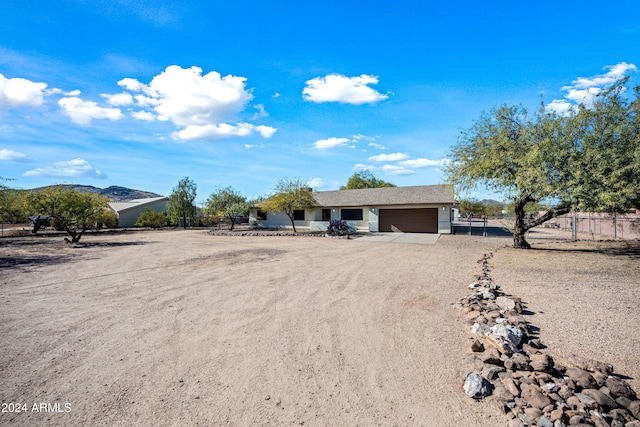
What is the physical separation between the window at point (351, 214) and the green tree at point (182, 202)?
2263cm

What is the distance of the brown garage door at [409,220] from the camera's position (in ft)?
91.9

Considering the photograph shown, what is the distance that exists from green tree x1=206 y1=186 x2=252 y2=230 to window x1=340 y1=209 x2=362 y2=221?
10600 mm

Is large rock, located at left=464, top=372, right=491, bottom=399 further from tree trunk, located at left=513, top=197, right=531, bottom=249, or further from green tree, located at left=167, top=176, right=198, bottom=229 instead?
green tree, located at left=167, top=176, right=198, bottom=229

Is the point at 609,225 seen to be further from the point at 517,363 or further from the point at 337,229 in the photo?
the point at 517,363

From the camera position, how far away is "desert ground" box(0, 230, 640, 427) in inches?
127

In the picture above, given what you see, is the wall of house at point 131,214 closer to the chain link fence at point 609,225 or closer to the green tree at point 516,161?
the green tree at point 516,161

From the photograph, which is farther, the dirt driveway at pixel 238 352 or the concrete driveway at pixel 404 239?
the concrete driveway at pixel 404 239

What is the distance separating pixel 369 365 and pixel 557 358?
2.43 m

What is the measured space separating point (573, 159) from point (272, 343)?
13.4m

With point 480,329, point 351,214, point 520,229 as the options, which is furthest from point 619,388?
point 351,214

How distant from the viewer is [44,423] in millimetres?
3018

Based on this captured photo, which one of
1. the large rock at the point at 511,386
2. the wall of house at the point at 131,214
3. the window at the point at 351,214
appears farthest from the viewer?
the wall of house at the point at 131,214

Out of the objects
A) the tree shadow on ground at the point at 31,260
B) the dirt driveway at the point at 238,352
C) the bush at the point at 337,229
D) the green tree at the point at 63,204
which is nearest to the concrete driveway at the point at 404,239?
the bush at the point at 337,229

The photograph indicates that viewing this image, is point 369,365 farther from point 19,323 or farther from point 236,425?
point 19,323
